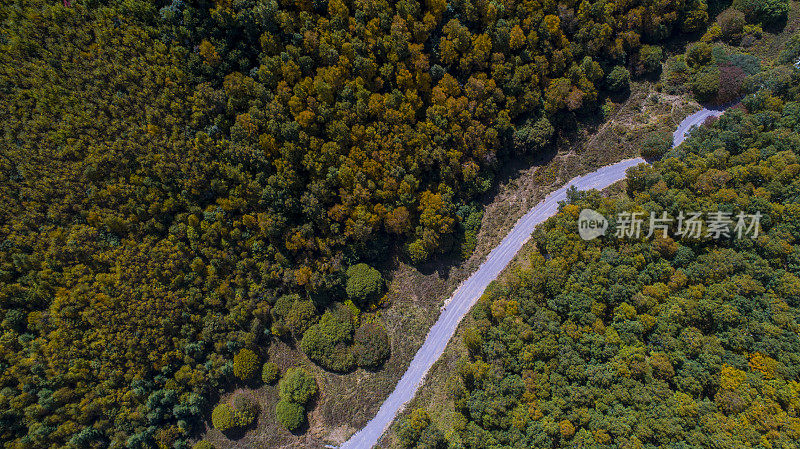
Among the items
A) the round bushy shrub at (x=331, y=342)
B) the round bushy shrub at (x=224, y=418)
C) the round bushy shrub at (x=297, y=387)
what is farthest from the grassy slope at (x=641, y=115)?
the round bushy shrub at (x=224, y=418)

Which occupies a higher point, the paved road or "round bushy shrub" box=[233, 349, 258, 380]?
"round bushy shrub" box=[233, 349, 258, 380]

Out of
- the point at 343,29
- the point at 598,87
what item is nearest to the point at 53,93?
the point at 343,29

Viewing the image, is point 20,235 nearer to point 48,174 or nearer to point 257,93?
point 48,174

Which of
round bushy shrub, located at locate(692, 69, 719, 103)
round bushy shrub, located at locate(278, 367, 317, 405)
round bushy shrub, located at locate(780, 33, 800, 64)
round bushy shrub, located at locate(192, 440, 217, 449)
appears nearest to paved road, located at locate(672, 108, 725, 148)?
round bushy shrub, located at locate(692, 69, 719, 103)

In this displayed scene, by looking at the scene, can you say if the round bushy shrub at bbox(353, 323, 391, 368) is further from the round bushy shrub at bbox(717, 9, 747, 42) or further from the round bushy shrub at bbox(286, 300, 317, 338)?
the round bushy shrub at bbox(717, 9, 747, 42)

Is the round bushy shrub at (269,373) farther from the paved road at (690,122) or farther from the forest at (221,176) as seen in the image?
the paved road at (690,122)

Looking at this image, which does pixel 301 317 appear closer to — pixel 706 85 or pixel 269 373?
pixel 269 373
